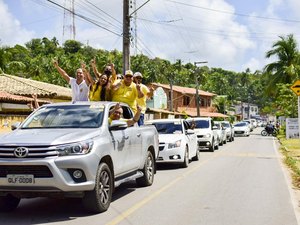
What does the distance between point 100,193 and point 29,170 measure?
4.09ft

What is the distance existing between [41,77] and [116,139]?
182ft

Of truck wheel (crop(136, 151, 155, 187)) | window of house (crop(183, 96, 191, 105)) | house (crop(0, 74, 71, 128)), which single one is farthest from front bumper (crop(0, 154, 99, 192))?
window of house (crop(183, 96, 191, 105))

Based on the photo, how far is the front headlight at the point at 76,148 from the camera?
6.64 meters

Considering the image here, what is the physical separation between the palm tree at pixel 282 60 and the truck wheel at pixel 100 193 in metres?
45.2

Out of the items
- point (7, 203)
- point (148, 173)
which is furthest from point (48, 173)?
point (148, 173)

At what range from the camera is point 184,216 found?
7207 mm

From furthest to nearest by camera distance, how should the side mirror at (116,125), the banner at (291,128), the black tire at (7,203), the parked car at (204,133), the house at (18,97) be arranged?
the banner at (291,128)
the parked car at (204,133)
the house at (18,97)
the side mirror at (116,125)
the black tire at (7,203)

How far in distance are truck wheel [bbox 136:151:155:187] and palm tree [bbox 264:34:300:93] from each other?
139 ft

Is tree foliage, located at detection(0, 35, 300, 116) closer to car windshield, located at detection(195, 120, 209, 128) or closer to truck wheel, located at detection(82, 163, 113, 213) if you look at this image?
car windshield, located at detection(195, 120, 209, 128)

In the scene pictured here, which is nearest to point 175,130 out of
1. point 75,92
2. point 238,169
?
point 238,169

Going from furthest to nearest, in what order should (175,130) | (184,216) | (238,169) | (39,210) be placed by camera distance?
1. (175,130)
2. (238,169)
3. (39,210)
4. (184,216)

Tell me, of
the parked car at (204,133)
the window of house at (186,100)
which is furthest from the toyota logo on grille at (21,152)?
the window of house at (186,100)

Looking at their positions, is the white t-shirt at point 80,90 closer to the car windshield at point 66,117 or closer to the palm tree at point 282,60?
the car windshield at point 66,117

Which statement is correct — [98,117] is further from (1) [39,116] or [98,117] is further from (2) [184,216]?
(2) [184,216]
